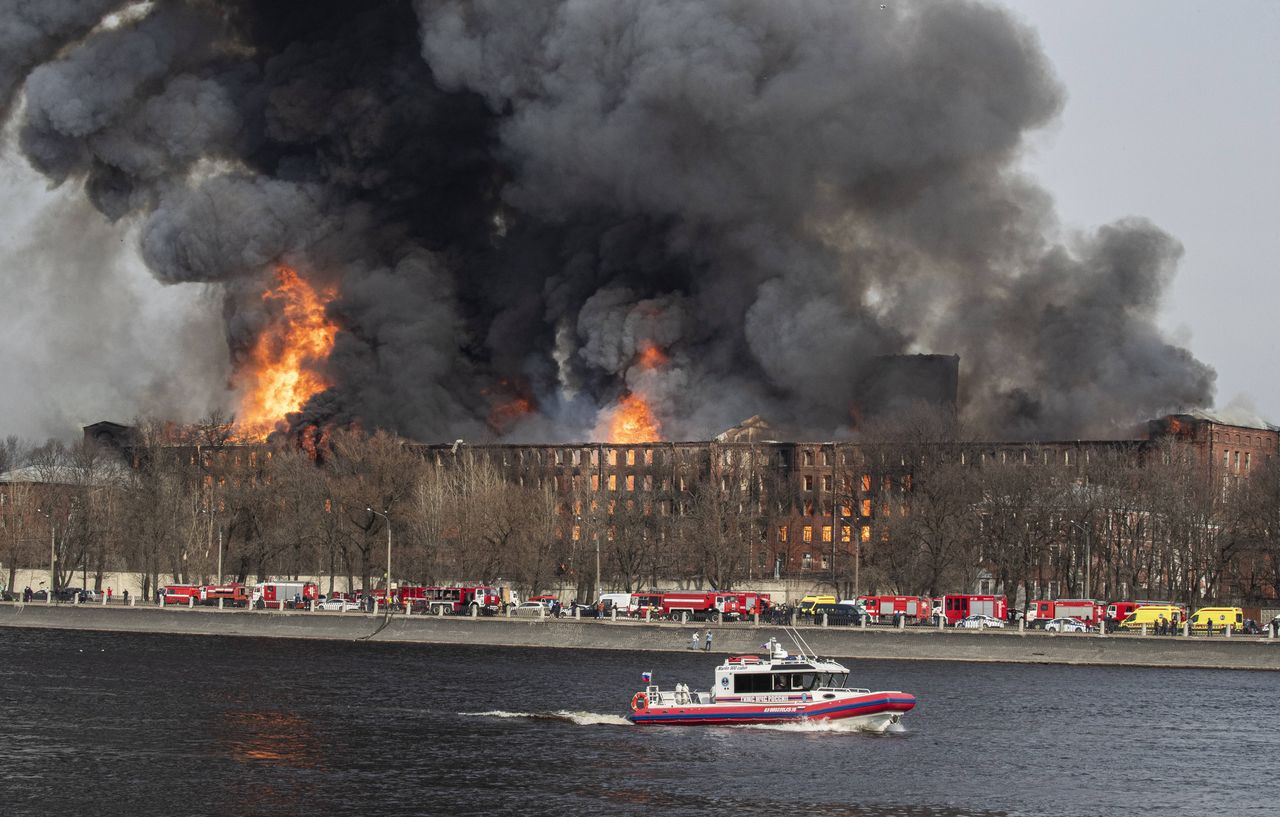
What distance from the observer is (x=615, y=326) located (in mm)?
135875

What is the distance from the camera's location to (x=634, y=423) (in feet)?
448

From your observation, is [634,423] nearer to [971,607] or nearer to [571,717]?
[971,607]

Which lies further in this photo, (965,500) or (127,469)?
(127,469)

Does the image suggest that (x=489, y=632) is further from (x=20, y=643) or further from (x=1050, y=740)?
(x=1050, y=740)

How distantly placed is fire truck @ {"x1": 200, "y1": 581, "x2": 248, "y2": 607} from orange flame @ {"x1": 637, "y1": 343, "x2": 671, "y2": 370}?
125 feet

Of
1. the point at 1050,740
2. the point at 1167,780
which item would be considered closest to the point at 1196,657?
the point at 1050,740

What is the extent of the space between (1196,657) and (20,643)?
5273cm

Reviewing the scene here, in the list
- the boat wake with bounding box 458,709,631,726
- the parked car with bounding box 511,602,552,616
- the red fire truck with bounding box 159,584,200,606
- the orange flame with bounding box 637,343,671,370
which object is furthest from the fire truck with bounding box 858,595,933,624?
the orange flame with bounding box 637,343,671,370

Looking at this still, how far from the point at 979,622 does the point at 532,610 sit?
830 inches

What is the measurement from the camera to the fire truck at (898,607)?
3706 inches

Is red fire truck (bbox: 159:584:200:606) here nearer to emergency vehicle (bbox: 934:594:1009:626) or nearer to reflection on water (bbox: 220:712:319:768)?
emergency vehicle (bbox: 934:594:1009:626)

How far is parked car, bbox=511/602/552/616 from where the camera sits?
9544cm

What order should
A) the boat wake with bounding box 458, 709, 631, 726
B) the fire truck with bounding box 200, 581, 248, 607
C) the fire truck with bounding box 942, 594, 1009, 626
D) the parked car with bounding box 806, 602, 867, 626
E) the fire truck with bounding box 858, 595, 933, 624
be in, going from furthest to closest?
the fire truck with bounding box 200, 581, 248, 607 < the fire truck with bounding box 942, 594, 1009, 626 < the fire truck with bounding box 858, 595, 933, 624 < the parked car with bounding box 806, 602, 867, 626 < the boat wake with bounding box 458, 709, 631, 726

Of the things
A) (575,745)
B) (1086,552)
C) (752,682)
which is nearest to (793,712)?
(752,682)
